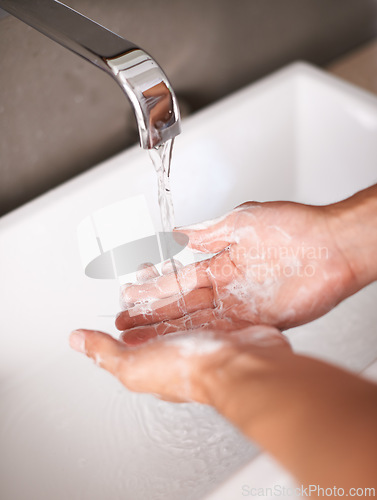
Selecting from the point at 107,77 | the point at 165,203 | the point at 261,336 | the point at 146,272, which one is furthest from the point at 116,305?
the point at 107,77

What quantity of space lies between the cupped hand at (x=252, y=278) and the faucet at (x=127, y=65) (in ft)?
0.86

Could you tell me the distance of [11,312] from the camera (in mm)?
947

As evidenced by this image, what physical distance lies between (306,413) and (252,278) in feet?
1.17

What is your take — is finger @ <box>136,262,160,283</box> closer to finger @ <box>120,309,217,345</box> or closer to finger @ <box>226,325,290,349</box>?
finger @ <box>120,309,217,345</box>

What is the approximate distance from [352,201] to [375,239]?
0.24ft

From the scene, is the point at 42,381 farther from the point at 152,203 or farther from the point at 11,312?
the point at 152,203

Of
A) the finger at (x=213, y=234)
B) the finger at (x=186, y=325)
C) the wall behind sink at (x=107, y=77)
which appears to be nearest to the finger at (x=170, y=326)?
the finger at (x=186, y=325)

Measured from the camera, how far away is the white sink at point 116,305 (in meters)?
0.84

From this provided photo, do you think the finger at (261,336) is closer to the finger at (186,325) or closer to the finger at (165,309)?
the finger at (186,325)

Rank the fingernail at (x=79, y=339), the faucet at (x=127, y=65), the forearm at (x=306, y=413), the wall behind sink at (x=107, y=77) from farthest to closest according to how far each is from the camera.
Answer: the wall behind sink at (x=107, y=77)
the fingernail at (x=79, y=339)
the faucet at (x=127, y=65)
the forearm at (x=306, y=413)

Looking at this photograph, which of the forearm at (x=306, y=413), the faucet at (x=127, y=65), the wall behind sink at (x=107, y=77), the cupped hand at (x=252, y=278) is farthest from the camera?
the wall behind sink at (x=107, y=77)

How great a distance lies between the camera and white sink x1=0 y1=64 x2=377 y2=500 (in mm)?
841

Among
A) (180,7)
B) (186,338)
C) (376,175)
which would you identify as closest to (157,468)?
(186,338)

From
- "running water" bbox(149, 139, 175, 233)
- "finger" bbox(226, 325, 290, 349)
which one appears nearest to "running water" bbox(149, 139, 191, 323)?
"running water" bbox(149, 139, 175, 233)
